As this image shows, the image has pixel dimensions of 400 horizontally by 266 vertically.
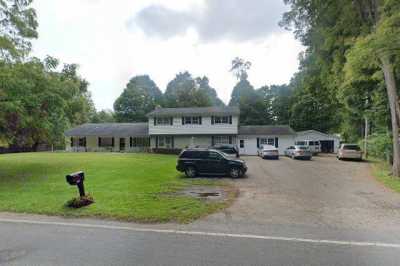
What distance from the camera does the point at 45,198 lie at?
9.22 meters

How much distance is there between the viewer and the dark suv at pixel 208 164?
15.0m

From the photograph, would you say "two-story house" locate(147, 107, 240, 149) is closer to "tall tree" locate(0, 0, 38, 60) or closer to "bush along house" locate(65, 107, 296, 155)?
→ "bush along house" locate(65, 107, 296, 155)

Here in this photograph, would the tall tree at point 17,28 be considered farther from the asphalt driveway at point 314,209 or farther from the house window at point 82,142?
the house window at point 82,142

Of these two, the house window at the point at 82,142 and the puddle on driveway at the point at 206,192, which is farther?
the house window at the point at 82,142

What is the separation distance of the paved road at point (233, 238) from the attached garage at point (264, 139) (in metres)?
24.2

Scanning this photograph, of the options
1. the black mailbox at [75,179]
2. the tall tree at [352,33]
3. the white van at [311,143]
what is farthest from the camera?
the white van at [311,143]

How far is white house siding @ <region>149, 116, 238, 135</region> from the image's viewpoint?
106 feet

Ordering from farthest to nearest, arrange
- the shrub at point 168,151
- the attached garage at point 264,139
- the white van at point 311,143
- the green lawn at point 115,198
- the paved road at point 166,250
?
Answer: the white van at point 311,143 < the attached garage at point 264,139 < the shrub at point 168,151 < the green lawn at point 115,198 < the paved road at point 166,250

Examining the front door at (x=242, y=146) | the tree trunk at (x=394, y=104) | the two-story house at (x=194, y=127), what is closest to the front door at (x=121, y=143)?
the two-story house at (x=194, y=127)

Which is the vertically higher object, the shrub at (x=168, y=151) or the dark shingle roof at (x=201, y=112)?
the dark shingle roof at (x=201, y=112)

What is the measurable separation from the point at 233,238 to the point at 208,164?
32.0 ft

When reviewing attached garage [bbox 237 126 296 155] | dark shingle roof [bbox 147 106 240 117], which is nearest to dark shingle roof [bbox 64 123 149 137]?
dark shingle roof [bbox 147 106 240 117]

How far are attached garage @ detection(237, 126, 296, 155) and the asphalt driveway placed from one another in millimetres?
19598

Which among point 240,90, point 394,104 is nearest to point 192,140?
point 394,104
